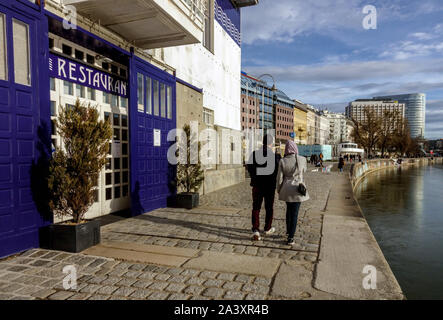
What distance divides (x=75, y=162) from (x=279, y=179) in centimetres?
347

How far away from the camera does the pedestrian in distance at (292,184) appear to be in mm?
5051

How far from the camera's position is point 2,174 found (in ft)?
14.2

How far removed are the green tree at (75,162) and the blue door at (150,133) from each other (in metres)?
2.64

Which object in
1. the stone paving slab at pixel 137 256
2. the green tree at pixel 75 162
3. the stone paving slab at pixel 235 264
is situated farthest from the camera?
the green tree at pixel 75 162

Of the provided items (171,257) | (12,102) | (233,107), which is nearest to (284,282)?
(171,257)

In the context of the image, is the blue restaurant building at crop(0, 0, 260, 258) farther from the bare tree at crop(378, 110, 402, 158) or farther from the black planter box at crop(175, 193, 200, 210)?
the bare tree at crop(378, 110, 402, 158)

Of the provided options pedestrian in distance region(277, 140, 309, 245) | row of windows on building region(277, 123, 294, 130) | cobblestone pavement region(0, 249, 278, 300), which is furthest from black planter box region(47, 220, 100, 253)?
row of windows on building region(277, 123, 294, 130)

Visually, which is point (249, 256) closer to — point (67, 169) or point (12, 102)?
point (67, 169)

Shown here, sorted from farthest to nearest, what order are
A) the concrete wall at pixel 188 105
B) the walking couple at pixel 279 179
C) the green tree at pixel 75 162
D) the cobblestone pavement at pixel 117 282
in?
the concrete wall at pixel 188 105 < the walking couple at pixel 279 179 < the green tree at pixel 75 162 < the cobblestone pavement at pixel 117 282

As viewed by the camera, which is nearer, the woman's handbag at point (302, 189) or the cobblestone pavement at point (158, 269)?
the cobblestone pavement at point (158, 269)

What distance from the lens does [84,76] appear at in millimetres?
6387

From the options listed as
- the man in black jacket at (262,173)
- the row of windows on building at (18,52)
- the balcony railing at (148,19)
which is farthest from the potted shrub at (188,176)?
the row of windows on building at (18,52)
